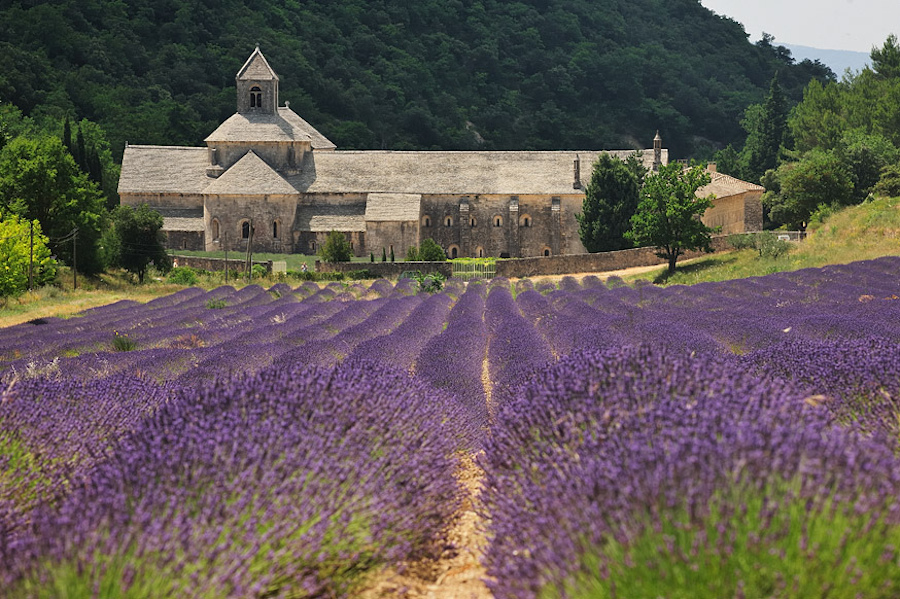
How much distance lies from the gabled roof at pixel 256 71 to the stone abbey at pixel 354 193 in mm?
78

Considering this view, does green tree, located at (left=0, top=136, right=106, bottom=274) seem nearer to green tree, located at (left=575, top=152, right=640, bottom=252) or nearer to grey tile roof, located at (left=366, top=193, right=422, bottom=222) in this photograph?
grey tile roof, located at (left=366, top=193, right=422, bottom=222)

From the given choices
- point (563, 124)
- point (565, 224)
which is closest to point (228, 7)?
point (563, 124)

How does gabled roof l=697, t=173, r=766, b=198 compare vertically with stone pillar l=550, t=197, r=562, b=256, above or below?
above

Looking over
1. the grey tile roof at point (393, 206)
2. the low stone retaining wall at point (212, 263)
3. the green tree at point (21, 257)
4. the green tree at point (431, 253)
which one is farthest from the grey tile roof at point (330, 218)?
the green tree at point (21, 257)

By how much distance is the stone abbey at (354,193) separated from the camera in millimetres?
51844

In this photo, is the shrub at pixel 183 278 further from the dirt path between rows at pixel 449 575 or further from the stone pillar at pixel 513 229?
the dirt path between rows at pixel 449 575

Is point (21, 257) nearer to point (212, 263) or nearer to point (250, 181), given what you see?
point (212, 263)

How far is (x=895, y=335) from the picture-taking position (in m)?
8.31

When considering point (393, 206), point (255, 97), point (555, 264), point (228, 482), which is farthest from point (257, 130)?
point (228, 482)

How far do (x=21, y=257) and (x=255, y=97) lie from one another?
3093 centimetres

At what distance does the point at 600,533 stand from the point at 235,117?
57.0 metres

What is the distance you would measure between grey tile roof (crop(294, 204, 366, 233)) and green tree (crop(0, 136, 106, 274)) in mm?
15253

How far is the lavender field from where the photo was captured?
2.86 m

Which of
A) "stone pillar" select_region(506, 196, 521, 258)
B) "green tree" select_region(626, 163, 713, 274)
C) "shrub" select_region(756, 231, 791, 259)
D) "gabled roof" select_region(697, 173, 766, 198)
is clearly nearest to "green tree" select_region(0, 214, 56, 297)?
"green tree" select_region(626, 163, 713, 274)
